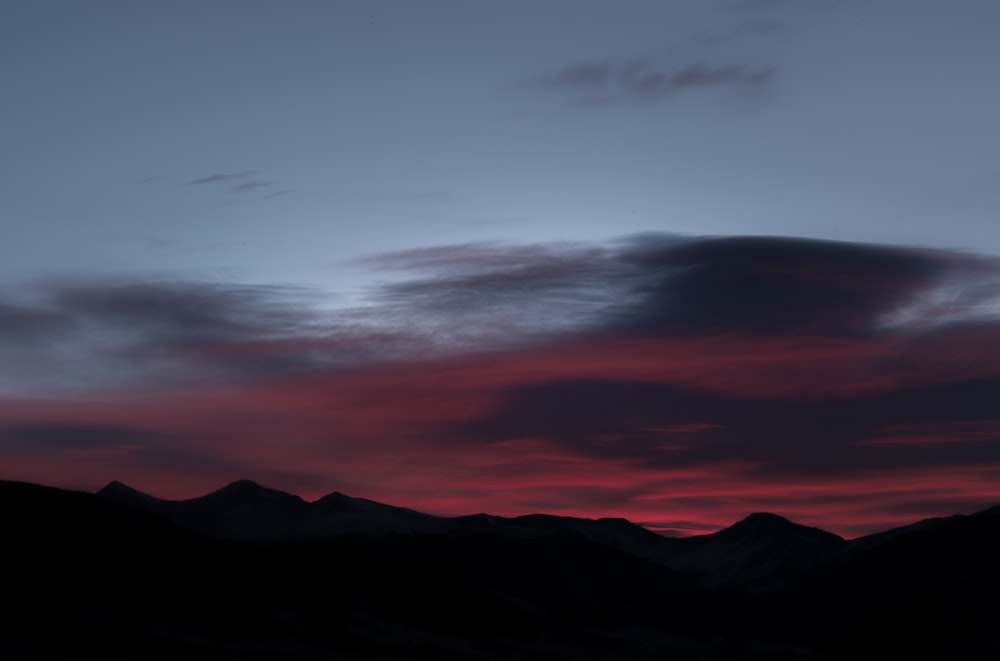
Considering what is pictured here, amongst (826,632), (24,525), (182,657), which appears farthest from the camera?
(826,632)

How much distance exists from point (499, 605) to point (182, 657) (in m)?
69.2

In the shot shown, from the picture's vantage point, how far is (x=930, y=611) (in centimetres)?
15512

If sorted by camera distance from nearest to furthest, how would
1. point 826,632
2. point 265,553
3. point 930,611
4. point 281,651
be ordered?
1. point 281,651
2. point 265,553
3. point 930,611
4. point 826,632

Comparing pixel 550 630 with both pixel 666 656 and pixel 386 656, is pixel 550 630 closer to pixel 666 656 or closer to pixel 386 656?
pixel 666 656

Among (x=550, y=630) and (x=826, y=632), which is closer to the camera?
(x=550, y=630)

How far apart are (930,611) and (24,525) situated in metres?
Answer: 118

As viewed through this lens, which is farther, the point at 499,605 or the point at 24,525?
the point at 499,605

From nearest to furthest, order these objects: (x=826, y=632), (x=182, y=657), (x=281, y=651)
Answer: (x=182, y=657)
(x=281, y=651)
(x=826, y=632)

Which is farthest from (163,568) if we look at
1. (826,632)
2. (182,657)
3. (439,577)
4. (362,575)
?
(826,632)

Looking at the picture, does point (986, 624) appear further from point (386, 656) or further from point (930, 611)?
point (386, 656)

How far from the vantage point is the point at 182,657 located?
309 ft

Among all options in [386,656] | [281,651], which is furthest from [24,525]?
[386,656]

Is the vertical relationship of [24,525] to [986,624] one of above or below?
above

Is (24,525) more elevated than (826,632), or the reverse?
(24,525)
